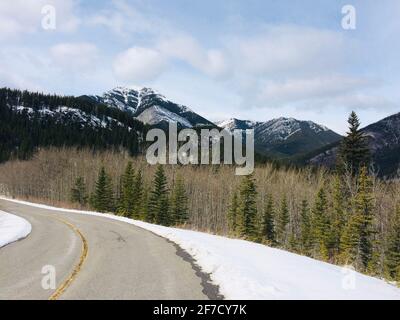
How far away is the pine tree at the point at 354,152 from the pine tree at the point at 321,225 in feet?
17.7

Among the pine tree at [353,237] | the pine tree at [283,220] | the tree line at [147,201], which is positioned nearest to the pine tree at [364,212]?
the pine tree at [353,237]

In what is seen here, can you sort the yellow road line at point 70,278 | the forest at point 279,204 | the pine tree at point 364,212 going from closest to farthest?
the yellow road line at point 70,278 → the pine tree at point 364,212 → the forest at point 279,204

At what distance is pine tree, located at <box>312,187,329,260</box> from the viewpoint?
42.0m

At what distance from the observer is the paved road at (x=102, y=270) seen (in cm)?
815

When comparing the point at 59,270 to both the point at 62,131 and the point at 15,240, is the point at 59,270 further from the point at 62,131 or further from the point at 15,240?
the point at 62,131

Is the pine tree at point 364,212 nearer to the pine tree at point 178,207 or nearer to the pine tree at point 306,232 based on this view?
the pine tree at point 306,232

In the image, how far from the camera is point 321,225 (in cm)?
4381

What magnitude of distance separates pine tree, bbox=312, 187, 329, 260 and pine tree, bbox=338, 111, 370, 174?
540cm

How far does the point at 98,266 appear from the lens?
11.0m

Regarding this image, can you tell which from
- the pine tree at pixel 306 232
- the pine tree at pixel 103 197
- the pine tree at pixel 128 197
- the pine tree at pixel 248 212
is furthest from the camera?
the pine tree at pixel 103 197

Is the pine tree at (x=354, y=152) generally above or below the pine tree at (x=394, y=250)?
above
